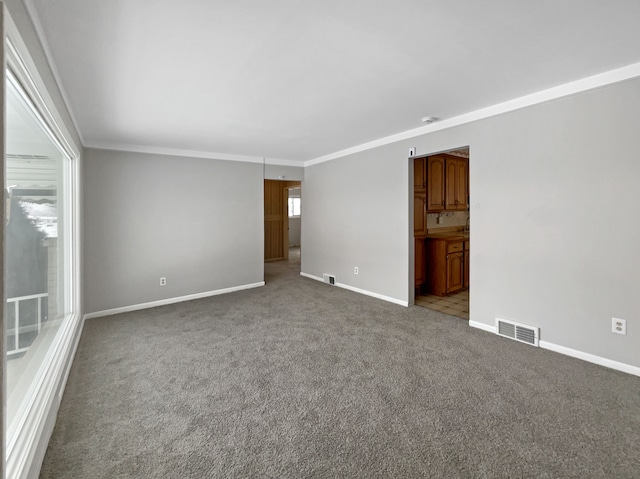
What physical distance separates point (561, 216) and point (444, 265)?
6.81 ft

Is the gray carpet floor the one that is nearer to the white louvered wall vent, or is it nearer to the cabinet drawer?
the white louvered wall vent

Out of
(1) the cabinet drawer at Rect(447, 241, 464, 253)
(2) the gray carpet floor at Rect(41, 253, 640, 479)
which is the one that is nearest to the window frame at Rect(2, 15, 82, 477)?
(2) the gray carpet floor at Rect(41, 253, 640, 479)

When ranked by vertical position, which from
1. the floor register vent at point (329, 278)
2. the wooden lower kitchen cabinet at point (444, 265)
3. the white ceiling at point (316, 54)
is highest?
the white ceiling at point (316, 54)

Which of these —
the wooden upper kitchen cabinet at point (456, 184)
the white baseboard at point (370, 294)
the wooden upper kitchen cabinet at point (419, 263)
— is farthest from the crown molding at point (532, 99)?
the white baseboard at point (370, 294)

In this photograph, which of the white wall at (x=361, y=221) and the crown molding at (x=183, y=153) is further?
the white wall at (x=361, y=221)

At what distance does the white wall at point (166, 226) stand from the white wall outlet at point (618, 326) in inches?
184

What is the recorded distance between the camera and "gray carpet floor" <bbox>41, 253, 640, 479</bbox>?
5.34 ft

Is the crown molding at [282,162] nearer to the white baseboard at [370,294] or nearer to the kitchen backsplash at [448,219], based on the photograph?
the white baseboard at [370,294]

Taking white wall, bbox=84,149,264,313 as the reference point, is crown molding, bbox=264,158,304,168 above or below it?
above

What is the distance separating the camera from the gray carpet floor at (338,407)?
163 centimetres

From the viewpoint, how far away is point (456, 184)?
→ 529cm

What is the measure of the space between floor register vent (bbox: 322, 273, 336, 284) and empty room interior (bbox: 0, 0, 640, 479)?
0.99 meters

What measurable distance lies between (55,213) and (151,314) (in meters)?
1.79

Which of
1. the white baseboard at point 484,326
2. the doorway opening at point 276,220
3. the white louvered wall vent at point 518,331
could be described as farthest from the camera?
the doorway opening at point 276,220
